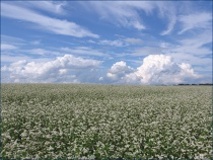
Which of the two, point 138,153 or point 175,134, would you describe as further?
point 175,134

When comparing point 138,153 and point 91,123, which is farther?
point 91,123

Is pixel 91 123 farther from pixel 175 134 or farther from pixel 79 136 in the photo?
pixel 175 134

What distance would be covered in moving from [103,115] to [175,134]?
519cm

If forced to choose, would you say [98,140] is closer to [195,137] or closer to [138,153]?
[138,153]

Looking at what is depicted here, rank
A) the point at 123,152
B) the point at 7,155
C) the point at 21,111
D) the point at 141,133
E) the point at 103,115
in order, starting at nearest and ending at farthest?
1. the point at 7,155
2. the point at 123,152
3. the point at 141,133
4. the point at 103,115
5. the point at 21,111

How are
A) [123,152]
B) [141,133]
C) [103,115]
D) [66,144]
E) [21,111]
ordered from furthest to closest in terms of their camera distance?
[21,111] < [103,115] < [141,133] < [66,144] < [123,152]

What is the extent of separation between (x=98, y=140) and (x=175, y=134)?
398 centimetres

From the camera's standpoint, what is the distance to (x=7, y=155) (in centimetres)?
1433

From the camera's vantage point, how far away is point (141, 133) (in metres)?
17.5

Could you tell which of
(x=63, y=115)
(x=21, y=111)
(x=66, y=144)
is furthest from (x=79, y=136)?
(x=21, y=111)

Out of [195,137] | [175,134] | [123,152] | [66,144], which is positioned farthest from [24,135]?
[195,137]

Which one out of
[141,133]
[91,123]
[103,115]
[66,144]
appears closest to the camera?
[66,144]

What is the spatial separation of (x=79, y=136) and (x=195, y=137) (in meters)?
5.91

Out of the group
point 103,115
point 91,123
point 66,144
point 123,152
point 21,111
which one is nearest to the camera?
point 123,152
